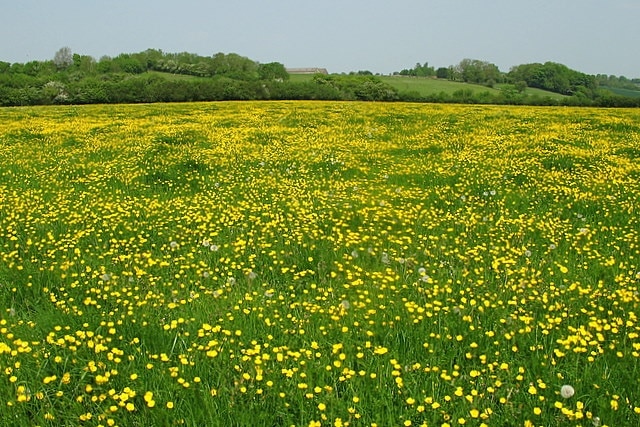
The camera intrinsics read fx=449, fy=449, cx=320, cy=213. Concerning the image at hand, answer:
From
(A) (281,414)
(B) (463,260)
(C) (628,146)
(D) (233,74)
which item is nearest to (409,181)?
(B) (463,260)

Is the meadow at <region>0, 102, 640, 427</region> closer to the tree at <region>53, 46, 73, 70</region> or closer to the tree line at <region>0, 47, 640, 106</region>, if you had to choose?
the tree line at <region>0, 47, 640, 106</region>

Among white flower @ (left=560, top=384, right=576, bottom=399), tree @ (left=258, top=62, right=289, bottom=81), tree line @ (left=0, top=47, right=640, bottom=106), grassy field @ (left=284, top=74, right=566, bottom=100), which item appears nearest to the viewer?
white flower @ (left=560, top=384, right=576, bottom=399)

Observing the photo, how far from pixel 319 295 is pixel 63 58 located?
Result: 350 feet

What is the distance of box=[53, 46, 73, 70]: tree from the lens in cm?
8899

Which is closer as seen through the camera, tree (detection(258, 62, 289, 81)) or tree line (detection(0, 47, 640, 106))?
tree line (detection(0, 47, 640, 106))

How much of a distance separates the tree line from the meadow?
1652 inches

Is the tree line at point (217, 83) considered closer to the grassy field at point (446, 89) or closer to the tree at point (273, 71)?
the tree at point (273, 71)

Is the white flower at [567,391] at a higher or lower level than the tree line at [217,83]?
lower

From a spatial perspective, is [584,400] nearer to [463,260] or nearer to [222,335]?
[463,260]

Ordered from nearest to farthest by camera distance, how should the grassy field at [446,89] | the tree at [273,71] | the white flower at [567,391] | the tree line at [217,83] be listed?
the white flower at [567,391]
the tree line at [217,83]
the grassy field at [446,89]
the tree at [273,71]

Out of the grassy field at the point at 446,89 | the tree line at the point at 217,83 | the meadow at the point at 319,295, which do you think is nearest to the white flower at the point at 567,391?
the meadow at the point at 319,295

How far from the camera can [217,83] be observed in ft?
187

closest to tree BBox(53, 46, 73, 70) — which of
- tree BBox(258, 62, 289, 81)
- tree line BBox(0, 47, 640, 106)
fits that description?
tree line BBox(0, 47, 640, 106)

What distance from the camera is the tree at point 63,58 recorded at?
292 feet
